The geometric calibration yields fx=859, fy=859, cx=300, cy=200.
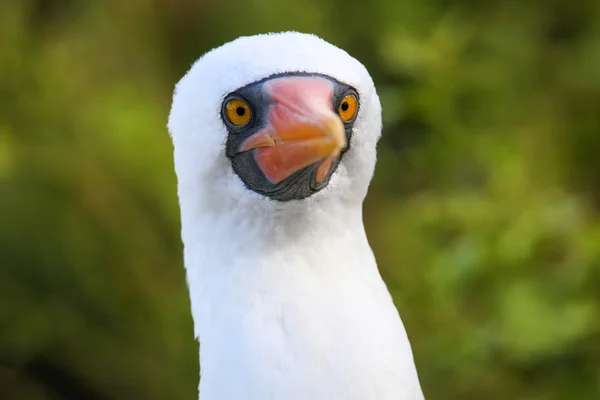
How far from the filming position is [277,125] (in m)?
1.16

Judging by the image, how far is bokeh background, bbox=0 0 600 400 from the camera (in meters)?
2.07

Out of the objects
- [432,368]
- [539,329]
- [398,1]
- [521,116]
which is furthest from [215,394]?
[398,1]

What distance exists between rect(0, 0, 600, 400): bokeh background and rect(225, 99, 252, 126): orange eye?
90 centimetres

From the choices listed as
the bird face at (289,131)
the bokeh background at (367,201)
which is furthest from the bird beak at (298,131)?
the bokeh background at (367,201)

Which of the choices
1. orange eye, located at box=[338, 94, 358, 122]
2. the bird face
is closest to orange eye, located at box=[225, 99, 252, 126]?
the bird face

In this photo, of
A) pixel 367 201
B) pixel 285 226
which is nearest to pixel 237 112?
pixel 285 226

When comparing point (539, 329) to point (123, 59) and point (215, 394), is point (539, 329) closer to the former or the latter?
point (215, 394)

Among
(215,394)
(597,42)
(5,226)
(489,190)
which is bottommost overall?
(215,394)

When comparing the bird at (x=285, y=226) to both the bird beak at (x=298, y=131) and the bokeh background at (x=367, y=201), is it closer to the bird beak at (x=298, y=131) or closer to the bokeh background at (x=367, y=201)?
the bird beak at (x=298, y=131)

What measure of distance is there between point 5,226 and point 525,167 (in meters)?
1.56

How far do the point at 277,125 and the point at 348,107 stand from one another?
4.2 inches

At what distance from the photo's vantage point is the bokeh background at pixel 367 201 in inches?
81.5

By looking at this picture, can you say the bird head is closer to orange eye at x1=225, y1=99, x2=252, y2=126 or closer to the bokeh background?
orange eye at x1=225, y1=99, x2=252, y2=126

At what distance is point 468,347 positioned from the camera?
1.98 metres
